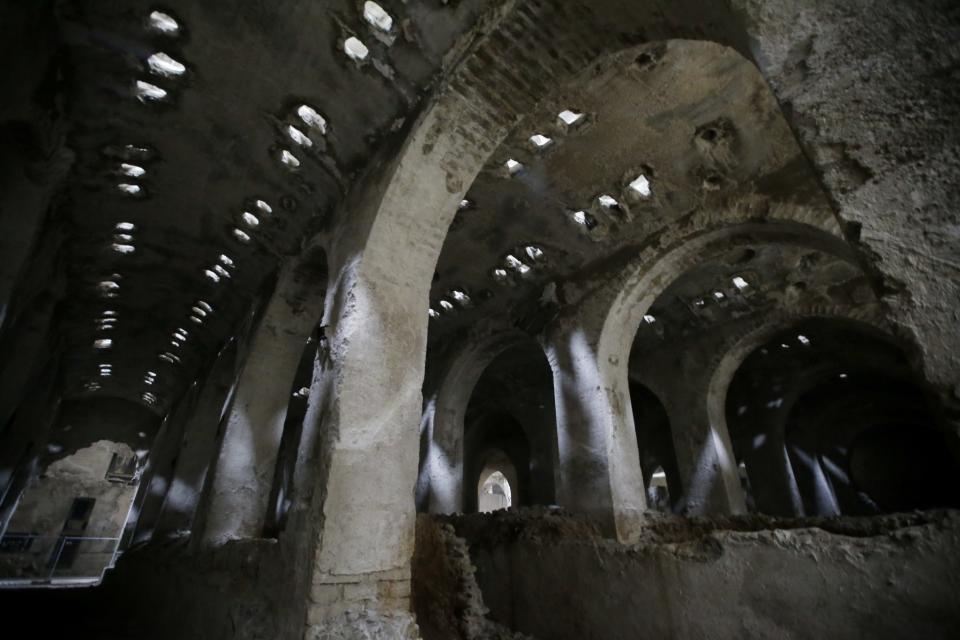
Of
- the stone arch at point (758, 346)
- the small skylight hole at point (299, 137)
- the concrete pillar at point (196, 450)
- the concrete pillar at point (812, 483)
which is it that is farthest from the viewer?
the concrete pillar at point (812, 483)

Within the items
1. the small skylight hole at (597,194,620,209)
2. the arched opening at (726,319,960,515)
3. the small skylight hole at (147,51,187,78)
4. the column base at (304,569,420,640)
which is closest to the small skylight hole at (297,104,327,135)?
the small skylight hole at (147,51,187,78)

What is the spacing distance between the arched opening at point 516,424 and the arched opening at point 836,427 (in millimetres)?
5392

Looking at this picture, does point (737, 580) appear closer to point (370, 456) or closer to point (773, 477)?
point (370, 456)

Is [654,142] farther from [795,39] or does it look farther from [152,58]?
[152,58]

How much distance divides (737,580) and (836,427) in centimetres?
1431

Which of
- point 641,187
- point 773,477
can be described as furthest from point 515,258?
point 773,477

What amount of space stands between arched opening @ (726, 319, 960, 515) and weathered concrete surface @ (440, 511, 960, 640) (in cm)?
686

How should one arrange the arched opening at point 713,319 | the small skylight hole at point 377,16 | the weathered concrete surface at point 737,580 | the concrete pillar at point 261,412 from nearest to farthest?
the weathered concrete surface at point 737,580 < the small skylight hole at point 377,16 < the concrete pillar at point 261,412 < the arched opening at point 713,319

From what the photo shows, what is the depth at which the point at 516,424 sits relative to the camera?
17484 mm

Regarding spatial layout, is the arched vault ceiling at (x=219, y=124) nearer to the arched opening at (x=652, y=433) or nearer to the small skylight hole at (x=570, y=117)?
the small skylight hole at (x=570, y=117)

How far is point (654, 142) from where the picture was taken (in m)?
5.68

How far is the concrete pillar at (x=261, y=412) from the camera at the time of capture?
623cm

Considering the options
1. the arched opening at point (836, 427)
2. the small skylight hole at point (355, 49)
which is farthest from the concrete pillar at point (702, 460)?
the small skylight hole at point (355, 49)

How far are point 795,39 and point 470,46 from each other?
9.35ft
